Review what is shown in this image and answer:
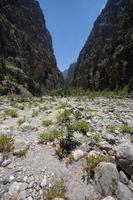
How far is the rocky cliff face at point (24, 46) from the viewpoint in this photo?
2653 inches

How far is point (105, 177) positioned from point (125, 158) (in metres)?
0.57

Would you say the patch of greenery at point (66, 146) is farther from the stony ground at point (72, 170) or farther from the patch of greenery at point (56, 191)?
the patch of greenery at point (56, 191)

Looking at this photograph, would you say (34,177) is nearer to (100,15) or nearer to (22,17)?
(22,17)

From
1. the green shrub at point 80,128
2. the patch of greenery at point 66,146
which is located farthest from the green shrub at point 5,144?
the green shrub at point 80,128

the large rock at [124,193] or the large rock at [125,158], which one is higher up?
the large rock at [125,158]

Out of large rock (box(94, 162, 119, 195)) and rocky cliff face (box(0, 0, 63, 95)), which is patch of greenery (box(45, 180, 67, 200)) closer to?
large rock (box(94, 162, 119, 195))

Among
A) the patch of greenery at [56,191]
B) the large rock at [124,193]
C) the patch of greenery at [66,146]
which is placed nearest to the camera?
the large rock at [124,193]

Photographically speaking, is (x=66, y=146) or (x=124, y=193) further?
(x=66, y=146)

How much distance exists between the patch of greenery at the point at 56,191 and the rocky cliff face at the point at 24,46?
43.4m

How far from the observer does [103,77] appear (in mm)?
77688

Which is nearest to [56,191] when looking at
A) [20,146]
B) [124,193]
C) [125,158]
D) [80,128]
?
[124,193]

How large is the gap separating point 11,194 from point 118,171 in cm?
223

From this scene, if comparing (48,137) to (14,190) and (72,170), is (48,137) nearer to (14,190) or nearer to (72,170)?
(72,170)

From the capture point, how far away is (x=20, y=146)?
264 inches
